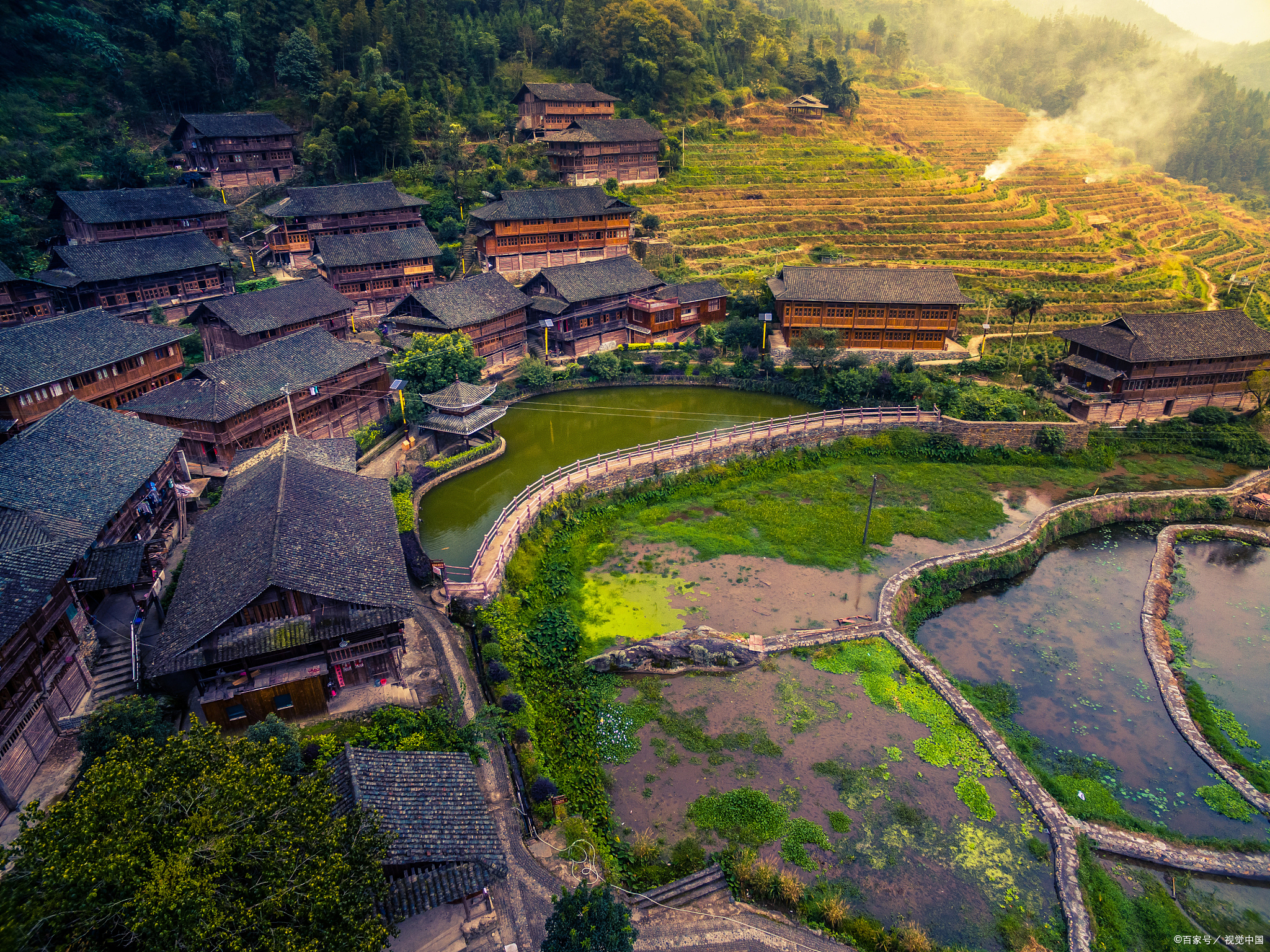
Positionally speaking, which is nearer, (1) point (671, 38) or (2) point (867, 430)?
(2) point (867, 430)

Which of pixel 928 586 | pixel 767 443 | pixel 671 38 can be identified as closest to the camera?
pixel 928 586

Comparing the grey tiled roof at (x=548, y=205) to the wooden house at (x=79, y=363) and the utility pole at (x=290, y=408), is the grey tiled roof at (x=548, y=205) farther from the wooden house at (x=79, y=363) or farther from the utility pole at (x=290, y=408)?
the utility pole at (x=290, y=408)

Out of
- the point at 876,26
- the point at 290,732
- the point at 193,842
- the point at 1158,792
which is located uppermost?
the point at 876,26

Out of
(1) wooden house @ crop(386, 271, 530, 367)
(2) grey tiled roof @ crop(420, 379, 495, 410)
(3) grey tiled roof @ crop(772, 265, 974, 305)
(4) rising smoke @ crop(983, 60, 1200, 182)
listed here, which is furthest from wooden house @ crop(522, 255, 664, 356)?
(4) rising smoke @ crop(983, 60, 1200, 182)

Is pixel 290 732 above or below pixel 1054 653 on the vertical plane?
above

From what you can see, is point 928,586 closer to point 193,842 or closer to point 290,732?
point 290,732

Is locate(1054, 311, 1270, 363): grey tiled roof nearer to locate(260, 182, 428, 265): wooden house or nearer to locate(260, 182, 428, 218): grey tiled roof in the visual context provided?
locate(260, 182, 428, 265): wooden house

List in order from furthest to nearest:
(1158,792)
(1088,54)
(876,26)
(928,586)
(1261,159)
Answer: (1088,54)
(876,26)
(1261,159)
(928,586)
(1158,792)

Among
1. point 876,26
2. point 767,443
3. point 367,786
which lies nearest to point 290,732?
point 367,786
